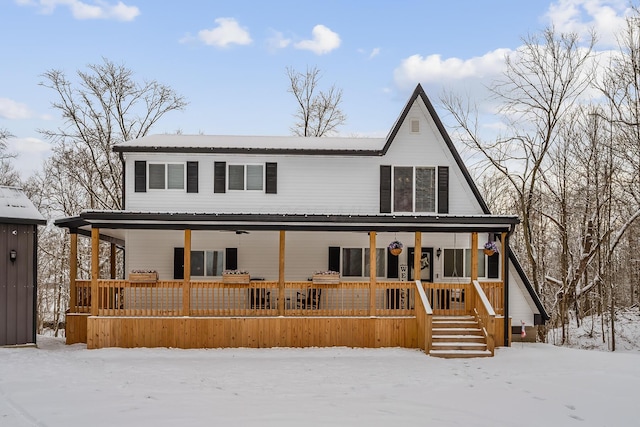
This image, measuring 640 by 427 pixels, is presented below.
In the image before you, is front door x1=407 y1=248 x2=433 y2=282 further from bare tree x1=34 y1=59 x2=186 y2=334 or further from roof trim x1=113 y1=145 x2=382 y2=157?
bare tree x1=34 y1=59 x2=186 y2=334

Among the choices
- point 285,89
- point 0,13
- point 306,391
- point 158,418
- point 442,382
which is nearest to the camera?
point 158,418

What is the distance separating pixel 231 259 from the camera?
17.9 metres

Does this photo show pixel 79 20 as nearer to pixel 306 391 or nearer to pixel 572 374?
pixel 306 391

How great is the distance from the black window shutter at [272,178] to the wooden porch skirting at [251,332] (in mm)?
4485

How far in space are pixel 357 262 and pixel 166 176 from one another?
23.1 ft

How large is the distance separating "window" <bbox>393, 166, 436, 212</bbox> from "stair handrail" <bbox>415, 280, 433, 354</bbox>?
318cm

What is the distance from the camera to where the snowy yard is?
876 cm

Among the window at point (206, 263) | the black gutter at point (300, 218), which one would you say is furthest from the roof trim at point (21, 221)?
the window at point (206, 263)

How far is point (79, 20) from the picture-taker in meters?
24.9

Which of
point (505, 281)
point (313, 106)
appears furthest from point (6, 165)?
point (505, 281)

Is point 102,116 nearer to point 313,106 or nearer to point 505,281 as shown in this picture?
point 313,106

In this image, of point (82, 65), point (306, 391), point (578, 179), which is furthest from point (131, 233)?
point (578, 179)

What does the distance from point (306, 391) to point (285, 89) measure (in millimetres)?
26522

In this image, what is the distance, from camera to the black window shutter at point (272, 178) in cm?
1769
